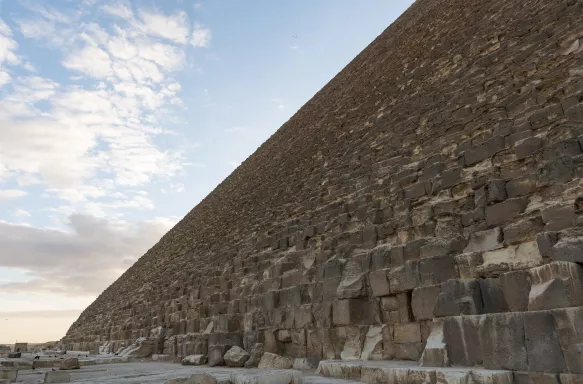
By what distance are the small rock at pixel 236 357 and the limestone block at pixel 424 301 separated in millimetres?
3242

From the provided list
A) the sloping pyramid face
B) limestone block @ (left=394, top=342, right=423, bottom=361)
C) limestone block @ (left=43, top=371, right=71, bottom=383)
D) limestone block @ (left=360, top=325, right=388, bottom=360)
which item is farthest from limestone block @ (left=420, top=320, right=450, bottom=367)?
limestone block @ (left=43, top=371, right=71, bottom=383)

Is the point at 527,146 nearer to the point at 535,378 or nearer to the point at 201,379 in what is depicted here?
the point at 535,378

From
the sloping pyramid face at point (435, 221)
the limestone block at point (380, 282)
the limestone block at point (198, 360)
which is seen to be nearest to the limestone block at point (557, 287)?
the sloping pyramid face at point (435, 221)

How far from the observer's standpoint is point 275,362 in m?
5.91

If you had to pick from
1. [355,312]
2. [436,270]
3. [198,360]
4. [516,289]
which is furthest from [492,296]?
[198,360]

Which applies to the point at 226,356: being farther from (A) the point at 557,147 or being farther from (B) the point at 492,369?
(A) the point at 557,147

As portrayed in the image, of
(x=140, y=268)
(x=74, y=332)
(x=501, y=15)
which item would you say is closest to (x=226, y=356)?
(x=501, y=15)

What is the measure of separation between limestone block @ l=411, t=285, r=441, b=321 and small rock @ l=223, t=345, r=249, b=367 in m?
3.24

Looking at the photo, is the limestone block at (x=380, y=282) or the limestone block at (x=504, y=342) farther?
the limestone block at (x=380, y=282)

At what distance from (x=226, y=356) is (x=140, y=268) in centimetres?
1477

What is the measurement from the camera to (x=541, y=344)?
2754 millimetres

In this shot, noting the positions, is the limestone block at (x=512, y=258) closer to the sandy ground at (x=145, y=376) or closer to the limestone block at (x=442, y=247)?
the limestone block at (x=442, y=247)

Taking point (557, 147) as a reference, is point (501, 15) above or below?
above

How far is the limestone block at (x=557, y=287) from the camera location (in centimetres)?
286
